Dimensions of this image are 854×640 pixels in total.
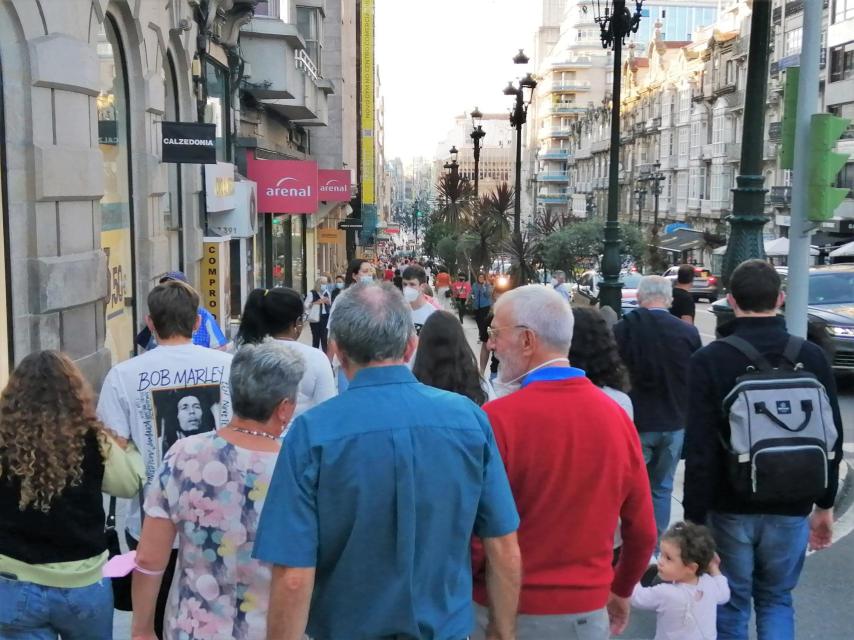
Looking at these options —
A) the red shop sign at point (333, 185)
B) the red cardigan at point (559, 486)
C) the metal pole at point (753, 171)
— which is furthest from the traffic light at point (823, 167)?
the red shop sign at point (333, 185)

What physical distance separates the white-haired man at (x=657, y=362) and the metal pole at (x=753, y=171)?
7.34 ft

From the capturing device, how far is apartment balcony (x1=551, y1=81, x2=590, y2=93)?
118500 millimetres

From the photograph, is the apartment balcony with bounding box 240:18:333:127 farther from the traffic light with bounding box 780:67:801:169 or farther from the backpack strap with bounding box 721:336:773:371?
the backpack strap with bounding box 721:336:773:371

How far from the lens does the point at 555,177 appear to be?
11988 cm

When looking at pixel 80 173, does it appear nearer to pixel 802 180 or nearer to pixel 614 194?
pixel 802 180

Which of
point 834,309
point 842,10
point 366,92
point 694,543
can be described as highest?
point 842,10

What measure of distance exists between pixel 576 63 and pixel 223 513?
120 meters

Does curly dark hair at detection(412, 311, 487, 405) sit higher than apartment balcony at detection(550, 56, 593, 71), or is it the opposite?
apartment balcony at detection(550, 56, 593, 71)

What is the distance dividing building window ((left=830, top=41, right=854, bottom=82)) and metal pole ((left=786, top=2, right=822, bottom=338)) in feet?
145

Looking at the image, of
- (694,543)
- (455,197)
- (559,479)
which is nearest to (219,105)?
(694,543)

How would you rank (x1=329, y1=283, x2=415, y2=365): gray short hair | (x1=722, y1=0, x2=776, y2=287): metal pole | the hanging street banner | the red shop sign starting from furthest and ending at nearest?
the red shop sign, the hanging street banner, (x1=722, y1=0, x2=776, y2=287): metal pole, (x1=329, y1=283, x2=415, y2=365): gray short hair

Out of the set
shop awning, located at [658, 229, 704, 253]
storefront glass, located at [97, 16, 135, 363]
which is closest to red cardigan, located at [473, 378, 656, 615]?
storefront glass, located at [97, 16, 135, 363]

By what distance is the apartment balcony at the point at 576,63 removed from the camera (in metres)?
118

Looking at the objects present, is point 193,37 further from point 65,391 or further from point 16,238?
point 65,391
